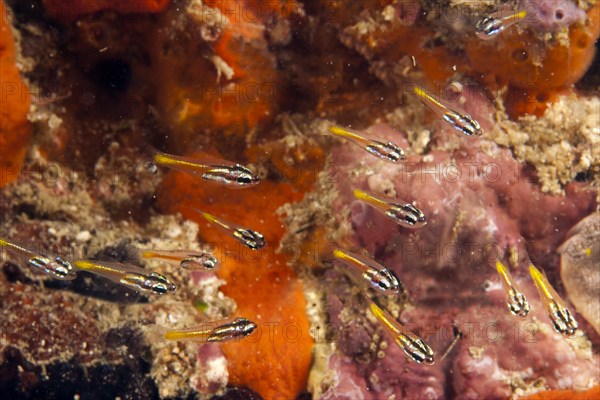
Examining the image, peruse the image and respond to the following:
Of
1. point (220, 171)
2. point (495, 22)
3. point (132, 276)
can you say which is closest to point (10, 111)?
point (132, 276)

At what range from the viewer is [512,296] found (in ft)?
14.5

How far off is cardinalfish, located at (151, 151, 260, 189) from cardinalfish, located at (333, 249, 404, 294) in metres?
1.22

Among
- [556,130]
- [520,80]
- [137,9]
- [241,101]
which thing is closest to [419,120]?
[520,80]

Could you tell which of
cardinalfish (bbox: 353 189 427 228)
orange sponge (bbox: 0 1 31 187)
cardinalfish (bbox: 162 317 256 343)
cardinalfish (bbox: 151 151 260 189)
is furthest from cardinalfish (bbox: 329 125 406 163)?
orange sponge (bbox: 0 1 31 187)

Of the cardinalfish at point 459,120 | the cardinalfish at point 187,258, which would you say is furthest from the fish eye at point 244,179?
the cardinalfish at point 459,120

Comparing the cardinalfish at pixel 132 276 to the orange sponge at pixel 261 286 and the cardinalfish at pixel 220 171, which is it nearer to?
the orange sponge at pixel 261 286

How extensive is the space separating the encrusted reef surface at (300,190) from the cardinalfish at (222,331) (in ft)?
1.36

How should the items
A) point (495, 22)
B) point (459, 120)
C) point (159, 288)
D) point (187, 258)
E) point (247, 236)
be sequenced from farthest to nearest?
1. point (187, 258)
2. point (247, 236)
3. point (459, 120)
4. point (159, 288)
5. point (495, 22)

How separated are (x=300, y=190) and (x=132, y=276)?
2.05m

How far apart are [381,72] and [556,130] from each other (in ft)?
6.88

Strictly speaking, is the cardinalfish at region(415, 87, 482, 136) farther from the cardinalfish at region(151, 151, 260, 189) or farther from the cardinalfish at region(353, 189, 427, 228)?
the cardinalfish at region(151, 151, 260, 189)

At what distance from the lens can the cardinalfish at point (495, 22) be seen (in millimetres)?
4320

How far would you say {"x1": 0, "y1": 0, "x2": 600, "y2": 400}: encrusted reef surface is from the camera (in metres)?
4.83

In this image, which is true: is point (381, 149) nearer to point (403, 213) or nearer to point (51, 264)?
point (403, 213)
